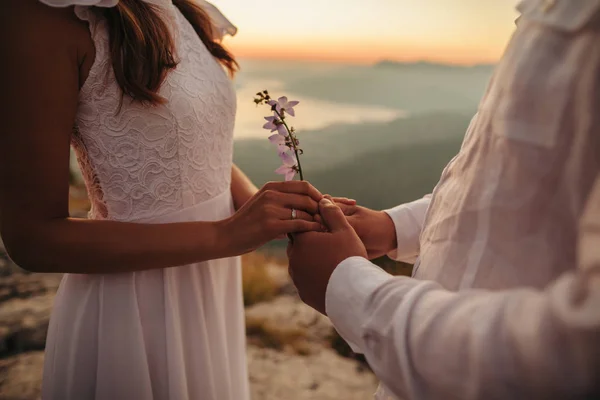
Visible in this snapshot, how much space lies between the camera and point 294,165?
1052mm

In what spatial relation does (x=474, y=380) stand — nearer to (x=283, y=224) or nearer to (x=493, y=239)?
(x=493, y=239)

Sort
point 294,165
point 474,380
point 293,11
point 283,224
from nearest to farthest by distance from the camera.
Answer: point 474,380
point 283,224
point 294,165
point 293,11

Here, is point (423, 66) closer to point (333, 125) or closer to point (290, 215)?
point (333, 125)

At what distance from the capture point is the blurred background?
7.91 ft

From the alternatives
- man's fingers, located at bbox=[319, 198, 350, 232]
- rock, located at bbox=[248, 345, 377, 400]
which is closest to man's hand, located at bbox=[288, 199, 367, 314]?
man's fingers, located at bbox=[319, 198, 350, 232]

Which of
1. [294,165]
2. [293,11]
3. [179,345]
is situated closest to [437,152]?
[293,11]

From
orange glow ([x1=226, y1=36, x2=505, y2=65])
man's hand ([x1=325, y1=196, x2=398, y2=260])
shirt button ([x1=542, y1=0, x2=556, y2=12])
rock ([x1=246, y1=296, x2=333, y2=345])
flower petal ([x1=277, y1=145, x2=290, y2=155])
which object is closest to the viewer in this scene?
shirt button ([x1=542, y1=0, x2=556, y2=12])

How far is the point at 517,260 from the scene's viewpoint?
22.5 inches

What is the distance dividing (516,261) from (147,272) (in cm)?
80

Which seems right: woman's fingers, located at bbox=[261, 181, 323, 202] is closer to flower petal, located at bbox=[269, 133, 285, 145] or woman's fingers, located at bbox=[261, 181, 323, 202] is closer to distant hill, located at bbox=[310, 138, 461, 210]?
flower petal, located at bbox=[269, 133, 285, 145]

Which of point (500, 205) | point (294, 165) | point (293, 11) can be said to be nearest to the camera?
point (500, 205)

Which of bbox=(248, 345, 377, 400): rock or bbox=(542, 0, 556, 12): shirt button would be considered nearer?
bbox=(542, 0, 556, 12): shirt button

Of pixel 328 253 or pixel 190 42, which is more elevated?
pixel 190 42

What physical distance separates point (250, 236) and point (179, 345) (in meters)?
0.31
